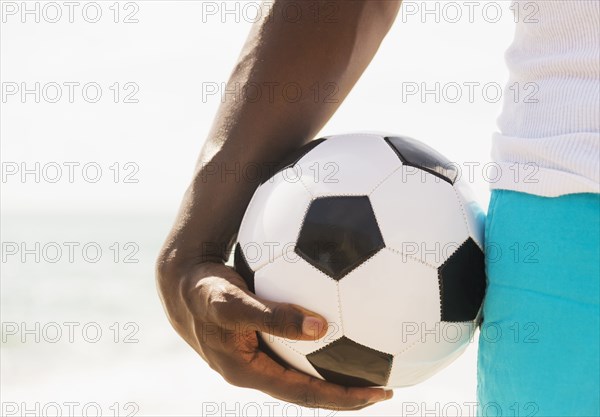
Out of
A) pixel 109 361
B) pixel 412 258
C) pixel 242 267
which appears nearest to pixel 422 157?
pixel 412 258

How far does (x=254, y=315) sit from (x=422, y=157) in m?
0.61

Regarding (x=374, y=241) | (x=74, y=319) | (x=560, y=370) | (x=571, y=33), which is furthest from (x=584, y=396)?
(x=74, y=319)

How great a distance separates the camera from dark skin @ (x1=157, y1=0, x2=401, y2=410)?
163cm

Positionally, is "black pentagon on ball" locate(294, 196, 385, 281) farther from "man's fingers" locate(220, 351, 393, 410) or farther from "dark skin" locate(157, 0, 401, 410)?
"man's fingers" locate(220, 351, 393, 410)

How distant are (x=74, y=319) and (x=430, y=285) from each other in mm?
10753

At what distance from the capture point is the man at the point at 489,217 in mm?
1293

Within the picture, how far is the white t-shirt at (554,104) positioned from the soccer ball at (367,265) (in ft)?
0.75

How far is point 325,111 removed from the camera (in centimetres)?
178

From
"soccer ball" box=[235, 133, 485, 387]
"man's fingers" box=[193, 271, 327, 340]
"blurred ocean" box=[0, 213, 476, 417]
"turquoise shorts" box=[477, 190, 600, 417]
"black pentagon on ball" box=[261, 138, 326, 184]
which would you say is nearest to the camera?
"turquoise shorts" box=[477, 190, 600, 417]

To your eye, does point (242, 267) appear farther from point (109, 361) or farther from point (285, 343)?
point (109, 361)

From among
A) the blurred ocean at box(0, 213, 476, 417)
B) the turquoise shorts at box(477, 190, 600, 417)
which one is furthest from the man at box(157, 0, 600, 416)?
the blurred ocean at box(0, 213, 476, 417)

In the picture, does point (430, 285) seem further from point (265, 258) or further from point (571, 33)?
point (571, 33)

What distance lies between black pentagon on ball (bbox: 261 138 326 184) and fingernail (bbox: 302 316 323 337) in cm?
39

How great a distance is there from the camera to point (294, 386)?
1636 millimetres
